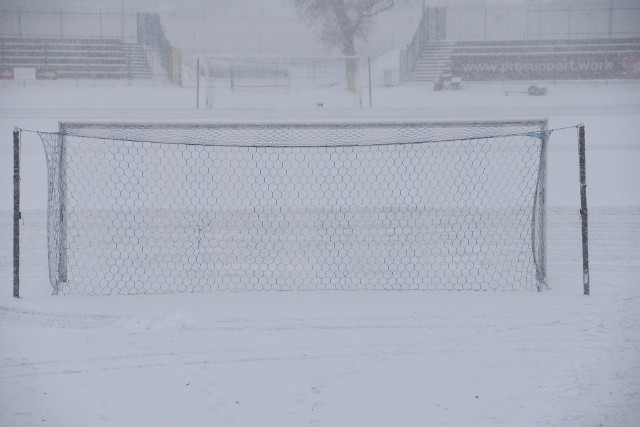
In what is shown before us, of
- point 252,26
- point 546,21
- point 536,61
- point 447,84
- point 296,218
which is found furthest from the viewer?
point 252,26

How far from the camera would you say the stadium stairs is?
33.5m

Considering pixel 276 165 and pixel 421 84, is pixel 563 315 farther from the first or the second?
pixel 421 84

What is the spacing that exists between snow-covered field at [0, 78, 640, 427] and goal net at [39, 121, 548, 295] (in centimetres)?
44

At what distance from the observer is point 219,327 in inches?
213

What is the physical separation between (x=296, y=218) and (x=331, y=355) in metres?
4.62

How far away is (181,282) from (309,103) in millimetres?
18917

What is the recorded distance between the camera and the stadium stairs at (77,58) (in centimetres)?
3353

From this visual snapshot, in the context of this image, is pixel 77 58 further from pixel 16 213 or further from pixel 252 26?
pixel 16 213

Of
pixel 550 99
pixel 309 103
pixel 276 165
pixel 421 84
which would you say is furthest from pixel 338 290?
pixel 421 84

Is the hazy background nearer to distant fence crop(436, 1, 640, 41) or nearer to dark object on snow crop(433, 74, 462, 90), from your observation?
distant fence crop(436, 1, 640, 41)

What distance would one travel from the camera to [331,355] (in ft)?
16.0

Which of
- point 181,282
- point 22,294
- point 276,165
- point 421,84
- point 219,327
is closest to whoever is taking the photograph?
point 219,327

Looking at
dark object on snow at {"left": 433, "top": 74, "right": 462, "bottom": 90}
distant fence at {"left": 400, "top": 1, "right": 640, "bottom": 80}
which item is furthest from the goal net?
distant fence at {"left": 400, "top": 1, "right": 640, "bottom": 80}

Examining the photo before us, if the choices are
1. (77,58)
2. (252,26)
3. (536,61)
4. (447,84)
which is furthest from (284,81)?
(252,26)
